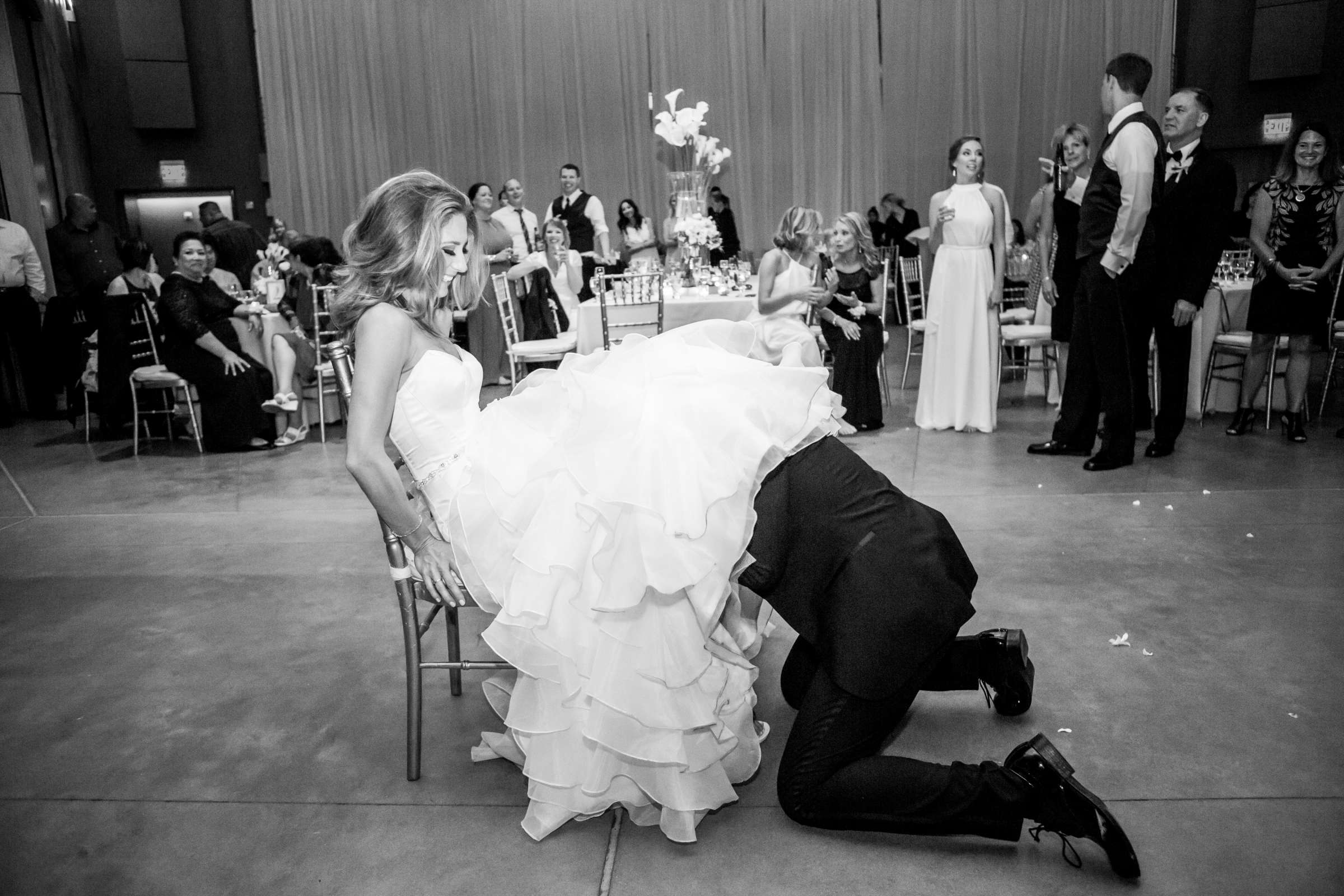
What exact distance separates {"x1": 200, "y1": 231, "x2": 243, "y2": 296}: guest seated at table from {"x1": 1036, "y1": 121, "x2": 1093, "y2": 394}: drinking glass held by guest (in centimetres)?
488

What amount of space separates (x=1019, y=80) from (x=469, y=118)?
6.35 meters

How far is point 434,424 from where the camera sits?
2.18 meters

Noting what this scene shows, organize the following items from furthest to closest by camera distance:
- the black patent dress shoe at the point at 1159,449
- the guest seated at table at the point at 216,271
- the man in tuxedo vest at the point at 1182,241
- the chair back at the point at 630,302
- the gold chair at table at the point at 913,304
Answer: the gold chair at table at the point at 913,304, the guest seated at table at the point at 216,271, the chair back at the point at 630,302, the black patent dress shoe at the point at 1159,449, the man in tuxedo vest at the point at 1182,241

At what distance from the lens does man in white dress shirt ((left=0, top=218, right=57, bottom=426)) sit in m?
7.53

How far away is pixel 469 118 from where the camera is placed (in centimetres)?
1229

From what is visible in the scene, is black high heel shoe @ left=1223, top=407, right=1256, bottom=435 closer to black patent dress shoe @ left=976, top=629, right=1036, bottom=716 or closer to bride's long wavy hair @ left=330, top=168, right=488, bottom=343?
black patent dress shoe @ left=976, top=629, right=1036, bottom=716

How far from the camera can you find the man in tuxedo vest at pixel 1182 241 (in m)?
4.92

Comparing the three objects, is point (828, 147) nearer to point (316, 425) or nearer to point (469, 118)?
point (469, 118)

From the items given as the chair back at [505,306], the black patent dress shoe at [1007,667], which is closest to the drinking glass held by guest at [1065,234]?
the chair back at [505,306]

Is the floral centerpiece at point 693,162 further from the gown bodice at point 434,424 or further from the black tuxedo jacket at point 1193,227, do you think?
the gown bodice at point 434,424

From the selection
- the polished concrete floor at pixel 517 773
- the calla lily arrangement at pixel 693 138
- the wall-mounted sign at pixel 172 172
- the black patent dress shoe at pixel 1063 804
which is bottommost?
the polished concrete floor at pixel 517 773

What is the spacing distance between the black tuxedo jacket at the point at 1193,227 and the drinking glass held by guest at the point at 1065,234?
53cm

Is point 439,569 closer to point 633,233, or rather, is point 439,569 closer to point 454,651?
point 454,651

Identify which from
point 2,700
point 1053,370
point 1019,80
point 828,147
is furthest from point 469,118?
point 2,700
